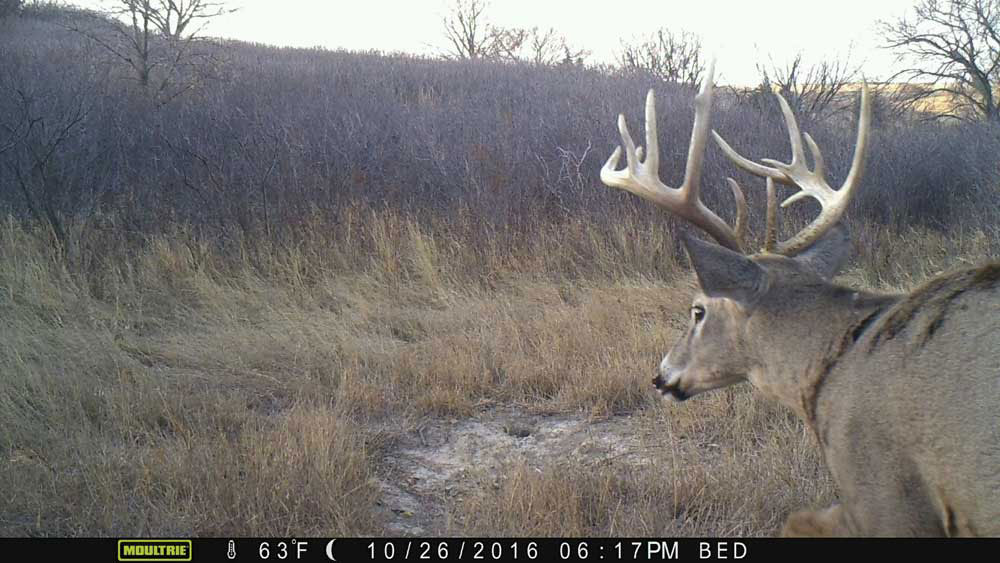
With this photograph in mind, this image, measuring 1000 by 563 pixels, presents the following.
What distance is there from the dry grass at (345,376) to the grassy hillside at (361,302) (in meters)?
0.02

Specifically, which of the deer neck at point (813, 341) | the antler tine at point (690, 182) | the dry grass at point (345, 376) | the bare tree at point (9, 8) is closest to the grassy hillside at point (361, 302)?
the dry grass at point (345, 376)

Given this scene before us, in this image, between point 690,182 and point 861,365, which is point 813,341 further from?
point 690,182

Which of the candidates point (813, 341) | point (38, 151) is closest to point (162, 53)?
point (38, 151)

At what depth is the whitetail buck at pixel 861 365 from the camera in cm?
232

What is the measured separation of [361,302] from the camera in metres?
6.93

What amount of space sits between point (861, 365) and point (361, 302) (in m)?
4.87

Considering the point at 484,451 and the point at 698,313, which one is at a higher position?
the point at 698,313

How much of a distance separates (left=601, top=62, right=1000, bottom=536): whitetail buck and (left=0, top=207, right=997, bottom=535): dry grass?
879 mm

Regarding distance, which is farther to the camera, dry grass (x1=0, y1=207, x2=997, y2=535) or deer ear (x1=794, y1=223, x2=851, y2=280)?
dry grass (x1=0, y1=207, x2=997, y2=535)

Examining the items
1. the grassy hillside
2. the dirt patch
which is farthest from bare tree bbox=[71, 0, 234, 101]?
the dirt patch

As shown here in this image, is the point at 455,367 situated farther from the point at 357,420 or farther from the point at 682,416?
the point at 682,416

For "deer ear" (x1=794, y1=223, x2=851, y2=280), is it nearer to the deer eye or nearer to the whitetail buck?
the whitetail buck

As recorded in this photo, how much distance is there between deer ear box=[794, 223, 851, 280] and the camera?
129 inches
